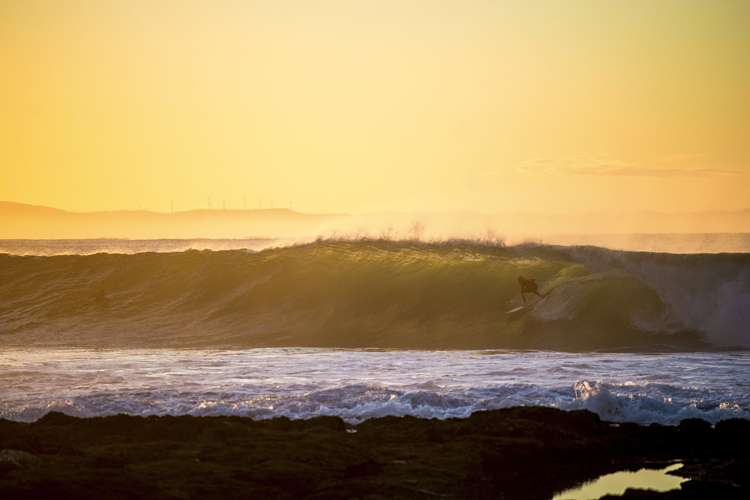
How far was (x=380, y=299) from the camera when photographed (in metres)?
17.8

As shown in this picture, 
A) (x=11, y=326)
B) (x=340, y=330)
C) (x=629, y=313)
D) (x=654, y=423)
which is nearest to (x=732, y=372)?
(x=654, y=423)

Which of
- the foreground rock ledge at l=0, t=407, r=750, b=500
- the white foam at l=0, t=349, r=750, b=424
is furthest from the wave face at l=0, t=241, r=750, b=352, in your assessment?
the foreground rock ledge at l=0, t=407, r=750, b=500

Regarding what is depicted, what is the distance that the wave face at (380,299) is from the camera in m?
14.1

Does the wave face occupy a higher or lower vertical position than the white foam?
higher

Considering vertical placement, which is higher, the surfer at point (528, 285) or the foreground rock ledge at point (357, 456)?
the surfer at point (528, 285)

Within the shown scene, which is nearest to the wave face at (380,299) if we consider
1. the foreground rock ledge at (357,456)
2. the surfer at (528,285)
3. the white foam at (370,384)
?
the surfer at (528,285)

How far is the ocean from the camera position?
7.61 metres

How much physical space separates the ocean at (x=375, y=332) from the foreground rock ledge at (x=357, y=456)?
1.01m

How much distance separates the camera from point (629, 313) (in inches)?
577

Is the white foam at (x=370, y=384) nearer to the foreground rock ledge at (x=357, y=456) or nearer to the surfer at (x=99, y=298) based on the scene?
the foreground rock ledge at (x=357, y=456)

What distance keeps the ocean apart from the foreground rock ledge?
101 cm

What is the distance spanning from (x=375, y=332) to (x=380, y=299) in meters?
2.44

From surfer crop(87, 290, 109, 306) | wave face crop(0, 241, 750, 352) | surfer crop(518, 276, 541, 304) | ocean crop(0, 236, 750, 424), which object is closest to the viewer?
ocean crop(0, 236, 750, 424)

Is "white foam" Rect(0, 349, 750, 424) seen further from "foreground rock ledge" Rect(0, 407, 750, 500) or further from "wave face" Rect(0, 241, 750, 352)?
"wave face" Rect(0, 241, 750, 352)
